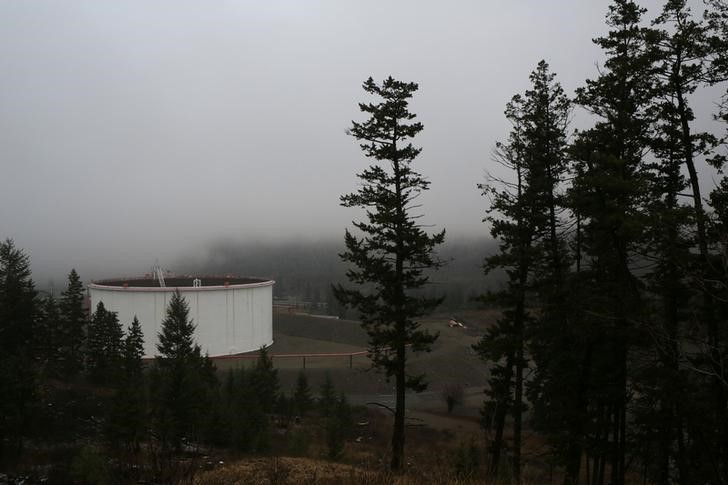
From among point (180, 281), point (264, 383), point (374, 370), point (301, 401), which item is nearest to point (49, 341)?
point (264, 383)

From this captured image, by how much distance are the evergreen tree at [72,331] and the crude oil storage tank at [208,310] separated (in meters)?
13.0

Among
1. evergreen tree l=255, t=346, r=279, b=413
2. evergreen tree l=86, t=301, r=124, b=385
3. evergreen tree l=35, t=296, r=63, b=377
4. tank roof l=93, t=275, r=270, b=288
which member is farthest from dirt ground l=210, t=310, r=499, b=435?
evergreen tree l=35, t=296, r=63, b=377

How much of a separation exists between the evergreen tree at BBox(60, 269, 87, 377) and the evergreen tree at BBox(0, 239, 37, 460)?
9.91 feet

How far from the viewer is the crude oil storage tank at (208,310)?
6050 centimetres

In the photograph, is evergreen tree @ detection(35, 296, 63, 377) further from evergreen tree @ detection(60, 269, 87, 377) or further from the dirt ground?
the dirt ground

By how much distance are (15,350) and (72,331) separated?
5.93 m

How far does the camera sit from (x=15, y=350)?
124 feet

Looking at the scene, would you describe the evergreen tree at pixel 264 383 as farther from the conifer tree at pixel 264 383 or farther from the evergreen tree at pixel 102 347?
the evergreen tree at pixel 102 347

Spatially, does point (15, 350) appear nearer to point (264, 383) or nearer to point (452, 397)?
point (264, 383)

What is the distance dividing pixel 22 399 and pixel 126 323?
38679 mm

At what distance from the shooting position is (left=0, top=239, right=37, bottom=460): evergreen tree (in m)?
22.7

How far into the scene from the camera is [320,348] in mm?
72688

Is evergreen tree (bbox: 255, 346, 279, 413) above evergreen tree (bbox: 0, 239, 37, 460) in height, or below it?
below

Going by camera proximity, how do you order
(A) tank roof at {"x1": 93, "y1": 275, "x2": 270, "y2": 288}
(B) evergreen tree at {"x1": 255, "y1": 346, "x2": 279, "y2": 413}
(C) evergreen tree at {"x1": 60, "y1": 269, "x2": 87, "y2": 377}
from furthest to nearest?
(A) tank roof at {"x1": 93, "y1": 275, "x2": 270, "y2": 288}
(C) evergreen tree at {"x1": 60, "y1": 269, "x2": 87, "y2": 377}
(B) evergreen tree at {"x1": 255, "y1": 346, "x2": 279, "y2": 413}
